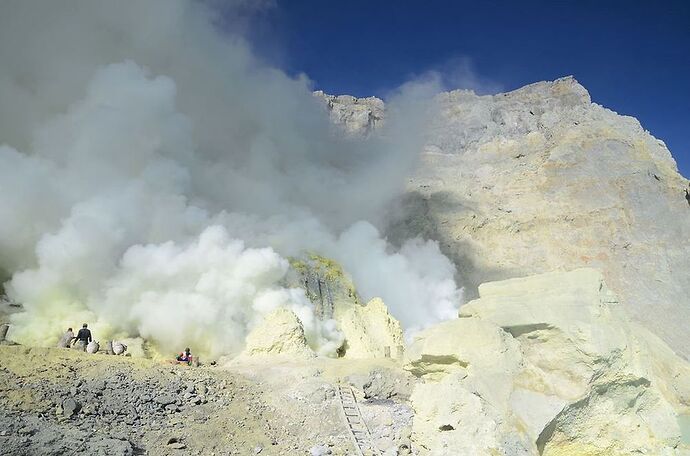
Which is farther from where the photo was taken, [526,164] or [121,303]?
[526,164]

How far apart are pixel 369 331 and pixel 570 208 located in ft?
108

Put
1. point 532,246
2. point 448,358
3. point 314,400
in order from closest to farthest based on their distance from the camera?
point 448,358
point 314,400
point 532,246

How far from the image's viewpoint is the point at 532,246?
53031 mm

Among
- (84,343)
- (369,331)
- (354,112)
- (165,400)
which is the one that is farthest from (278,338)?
(354,112)

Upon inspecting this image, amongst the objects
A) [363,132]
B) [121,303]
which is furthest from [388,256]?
[363,132]

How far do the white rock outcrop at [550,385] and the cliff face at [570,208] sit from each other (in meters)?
40.3

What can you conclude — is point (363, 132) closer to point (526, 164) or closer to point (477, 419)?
point (526, 164)

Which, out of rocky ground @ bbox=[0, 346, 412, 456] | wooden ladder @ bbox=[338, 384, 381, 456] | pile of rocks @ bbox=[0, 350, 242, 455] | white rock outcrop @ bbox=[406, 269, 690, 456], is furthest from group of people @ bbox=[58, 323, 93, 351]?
white rock outcrop @ bbox=[406, 269, 690, 456]

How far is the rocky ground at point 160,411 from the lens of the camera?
11.6m

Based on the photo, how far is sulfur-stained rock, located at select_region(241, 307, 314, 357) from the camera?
939 inches

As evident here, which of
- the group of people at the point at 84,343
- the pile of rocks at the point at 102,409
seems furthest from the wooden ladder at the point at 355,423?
the group of people at the point at 84,343

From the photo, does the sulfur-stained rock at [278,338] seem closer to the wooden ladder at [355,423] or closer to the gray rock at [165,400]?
the wooden ladder at [355,423]

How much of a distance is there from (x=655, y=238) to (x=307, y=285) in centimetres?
3733

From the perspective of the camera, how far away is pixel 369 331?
31.0 m
